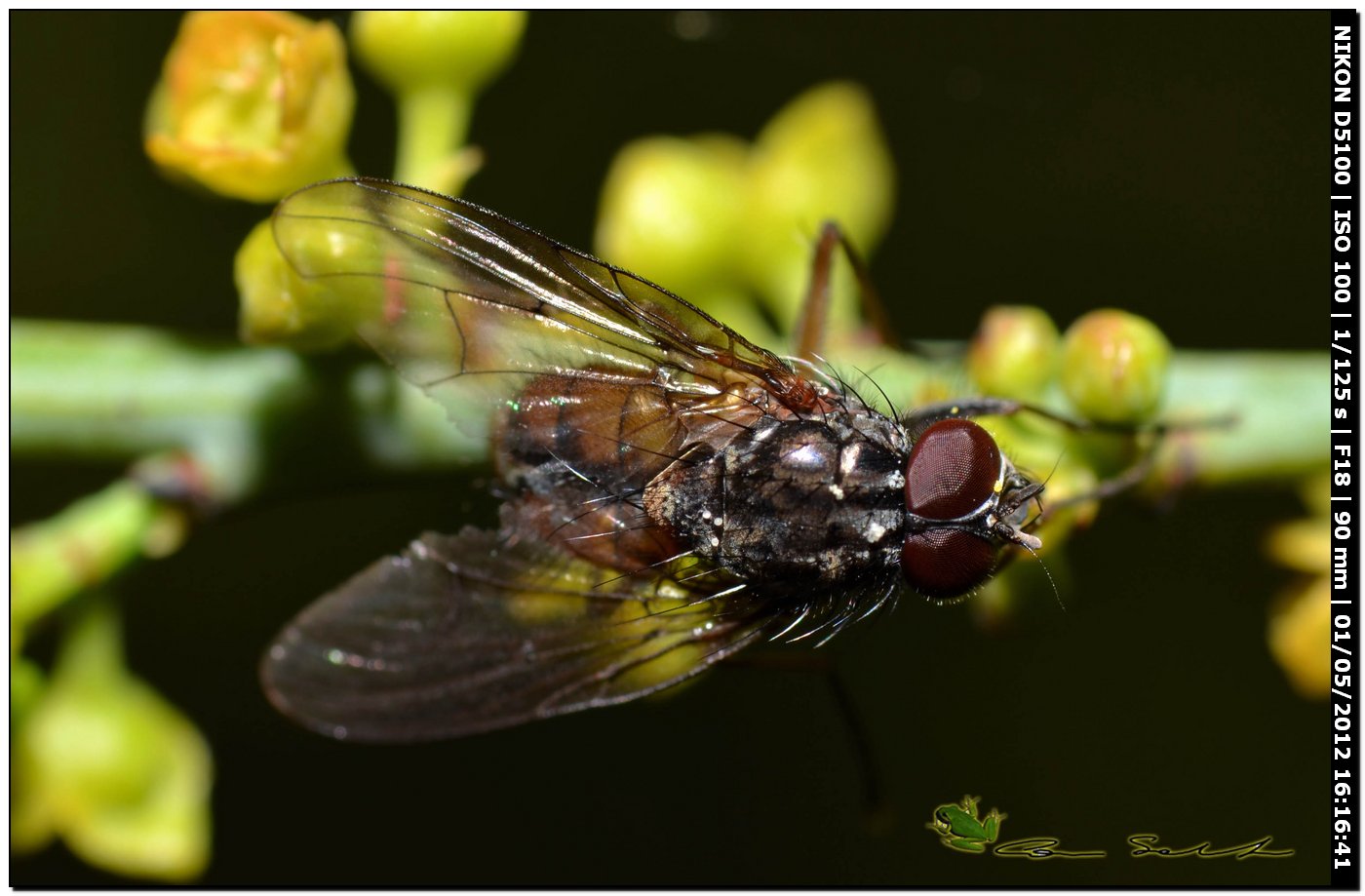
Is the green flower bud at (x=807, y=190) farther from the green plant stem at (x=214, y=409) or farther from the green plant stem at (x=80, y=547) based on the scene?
the green plant stem at (x=80, y=547)

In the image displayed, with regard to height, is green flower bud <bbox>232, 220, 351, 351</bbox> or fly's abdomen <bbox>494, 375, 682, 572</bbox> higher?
green flower bud <bbox>232, 220, 351, 351</bbox>

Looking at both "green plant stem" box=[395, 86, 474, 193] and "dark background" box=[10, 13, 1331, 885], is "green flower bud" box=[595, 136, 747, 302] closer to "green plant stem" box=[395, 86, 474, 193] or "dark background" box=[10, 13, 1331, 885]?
"green plant stem" box=[395, 86, 474, 193]

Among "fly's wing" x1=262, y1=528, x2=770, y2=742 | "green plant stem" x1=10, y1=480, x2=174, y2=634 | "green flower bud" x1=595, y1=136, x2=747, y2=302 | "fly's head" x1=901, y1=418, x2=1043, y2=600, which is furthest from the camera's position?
"green flower bud" x1=595, y1=136, x2=747, y2=302

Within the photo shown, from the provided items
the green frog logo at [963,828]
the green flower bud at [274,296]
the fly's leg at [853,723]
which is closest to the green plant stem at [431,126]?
the green flower bud at [274,296]

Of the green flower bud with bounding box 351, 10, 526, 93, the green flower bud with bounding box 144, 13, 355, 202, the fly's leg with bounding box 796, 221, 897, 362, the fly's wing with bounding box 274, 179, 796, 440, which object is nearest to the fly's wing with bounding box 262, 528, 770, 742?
the fly's wing with bounding box 274, 179, 796, 440

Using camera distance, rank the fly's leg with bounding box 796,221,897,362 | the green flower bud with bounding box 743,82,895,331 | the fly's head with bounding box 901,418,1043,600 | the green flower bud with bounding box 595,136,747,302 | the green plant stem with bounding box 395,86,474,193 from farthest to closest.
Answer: the green flower bud with bounding box 743,82,895,331, the green flower bud with bounding box 595,136,747,302, the fly's leg with bounding box 796,221,897,362, the green plant stem with bounding box 395,86,474,193, the fly's head with bounding box 901,418,1043,600
